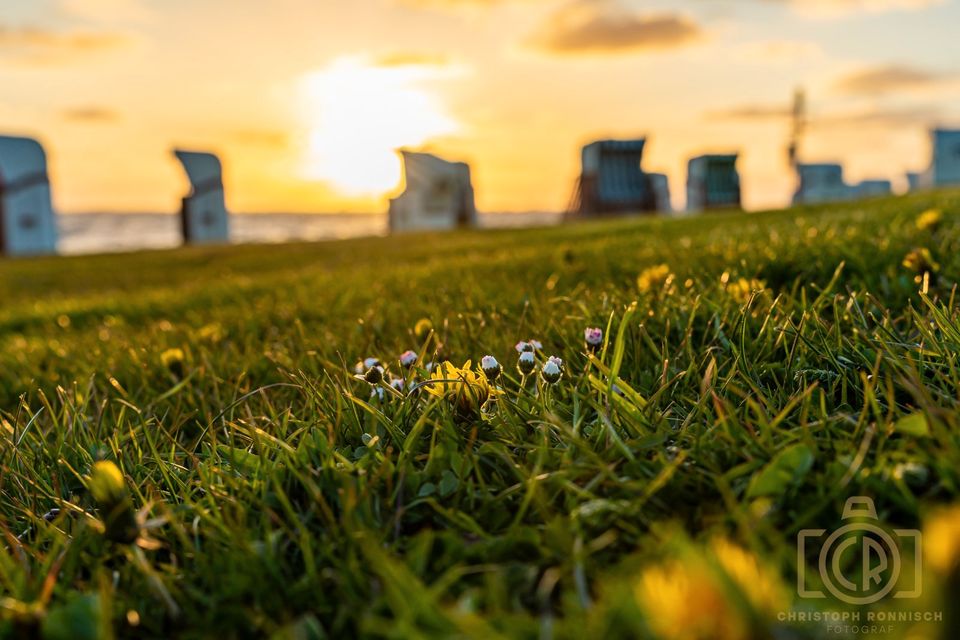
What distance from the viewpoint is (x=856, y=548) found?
848 millimetres

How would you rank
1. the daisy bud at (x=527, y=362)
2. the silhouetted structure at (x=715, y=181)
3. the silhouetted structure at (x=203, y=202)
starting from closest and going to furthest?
the daisy bud at (x=527, y=362)
the silhouetted structure at (x=715, y=181)
the silhouetted structure at (x=203, y=202)

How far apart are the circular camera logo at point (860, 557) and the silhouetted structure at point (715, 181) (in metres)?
25.6

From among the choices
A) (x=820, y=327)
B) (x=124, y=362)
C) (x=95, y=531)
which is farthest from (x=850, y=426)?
(x=124, y=362)

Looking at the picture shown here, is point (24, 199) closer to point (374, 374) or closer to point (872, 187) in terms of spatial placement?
point (374, 374)

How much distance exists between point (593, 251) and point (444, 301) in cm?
172

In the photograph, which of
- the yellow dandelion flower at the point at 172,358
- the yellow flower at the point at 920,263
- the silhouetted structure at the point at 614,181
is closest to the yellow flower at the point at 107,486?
the yellow dandelion flower at the point at 172,358

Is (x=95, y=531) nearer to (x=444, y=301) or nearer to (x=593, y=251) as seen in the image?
(x=444, y=301)

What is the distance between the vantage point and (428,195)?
95.8ft

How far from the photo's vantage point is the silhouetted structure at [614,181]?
2414 centimetres

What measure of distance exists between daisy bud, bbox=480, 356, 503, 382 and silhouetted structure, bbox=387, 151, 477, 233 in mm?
27770

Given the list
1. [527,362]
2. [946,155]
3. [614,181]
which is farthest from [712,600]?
[946,155]

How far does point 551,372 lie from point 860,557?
2.06 feet

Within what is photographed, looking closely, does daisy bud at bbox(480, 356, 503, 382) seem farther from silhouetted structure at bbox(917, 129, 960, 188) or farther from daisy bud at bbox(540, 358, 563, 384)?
silhouetted structure at bbox(917, 129, 960, 188)

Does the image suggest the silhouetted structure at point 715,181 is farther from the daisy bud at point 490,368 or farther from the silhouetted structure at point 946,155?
the daisy bud at point 490,368
